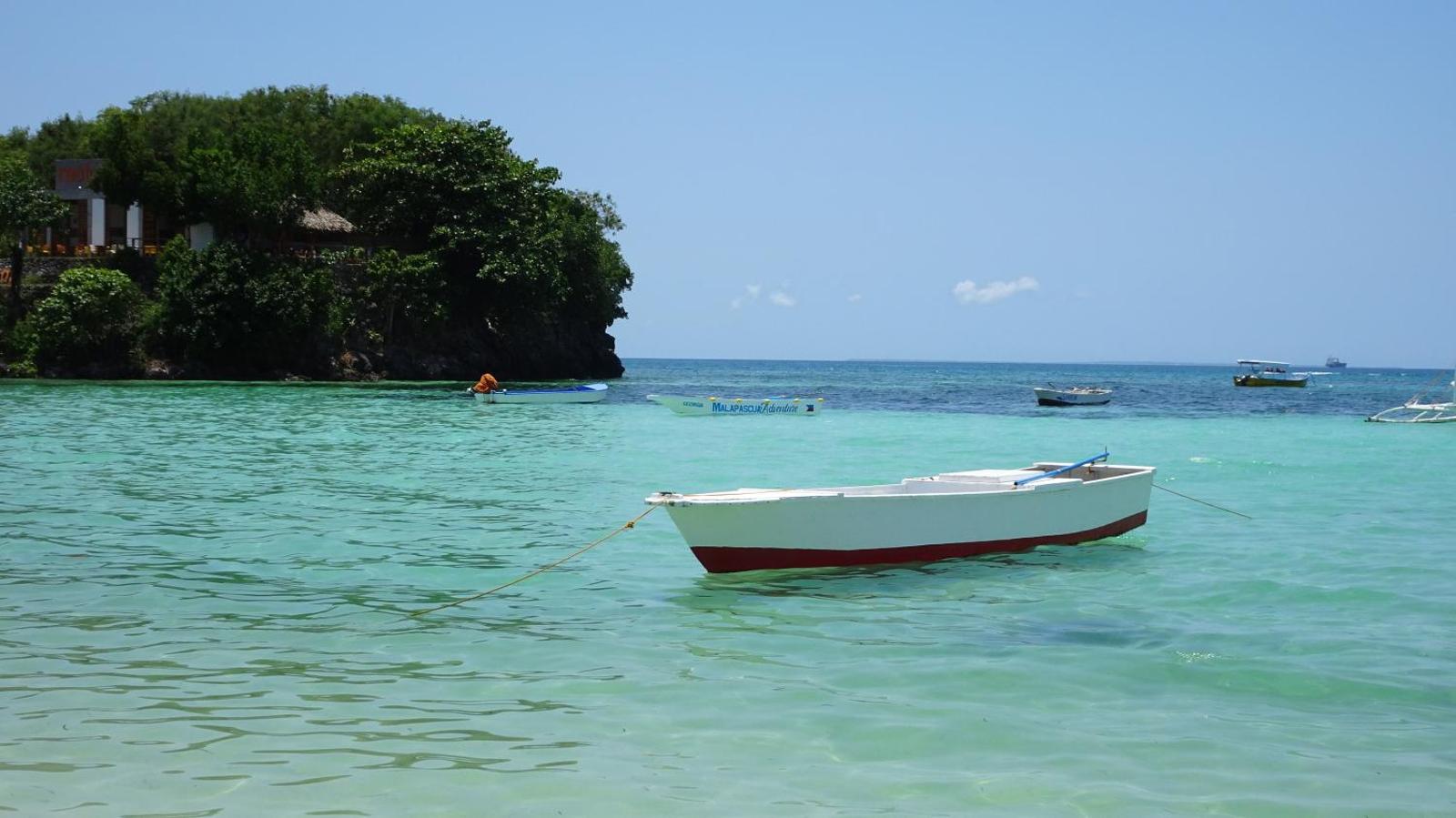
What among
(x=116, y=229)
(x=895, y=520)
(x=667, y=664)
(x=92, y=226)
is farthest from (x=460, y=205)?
(x=667, y=664)

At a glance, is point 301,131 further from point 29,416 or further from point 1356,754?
point 1356,754

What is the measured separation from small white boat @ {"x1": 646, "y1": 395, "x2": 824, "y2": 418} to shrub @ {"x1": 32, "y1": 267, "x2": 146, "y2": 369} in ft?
80.7

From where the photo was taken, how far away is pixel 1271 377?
77.6m

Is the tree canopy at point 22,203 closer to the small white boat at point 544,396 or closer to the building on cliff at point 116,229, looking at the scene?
the building on cliff at point 116,229

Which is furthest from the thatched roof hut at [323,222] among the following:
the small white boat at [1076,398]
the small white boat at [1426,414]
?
the small white boat at [1426,414]

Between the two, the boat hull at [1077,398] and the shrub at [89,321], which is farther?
the boat hull at [1077,398]

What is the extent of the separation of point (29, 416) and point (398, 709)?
2643cm

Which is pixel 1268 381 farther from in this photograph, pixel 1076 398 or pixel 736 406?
pixel 736 406

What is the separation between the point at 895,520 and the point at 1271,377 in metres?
74.2

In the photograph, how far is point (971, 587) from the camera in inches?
423

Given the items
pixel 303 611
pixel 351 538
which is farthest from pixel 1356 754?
pixel 351 538

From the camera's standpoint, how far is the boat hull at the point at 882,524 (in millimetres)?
10516

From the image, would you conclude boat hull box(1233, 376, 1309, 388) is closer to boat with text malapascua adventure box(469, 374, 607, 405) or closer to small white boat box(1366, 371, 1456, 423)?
small white boat box(1366, 371, 1456, 423)

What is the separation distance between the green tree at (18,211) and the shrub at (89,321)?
80.2 inches
